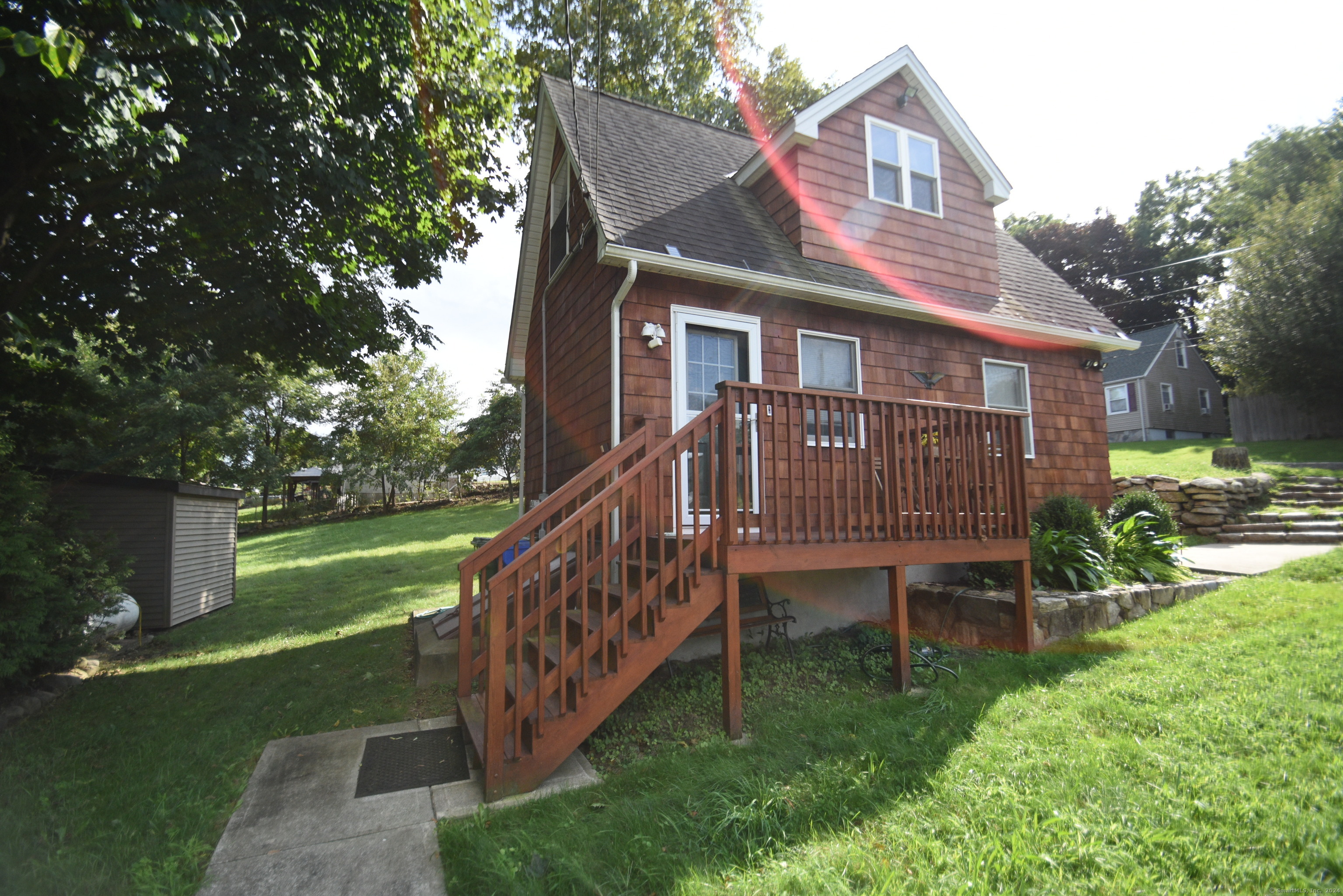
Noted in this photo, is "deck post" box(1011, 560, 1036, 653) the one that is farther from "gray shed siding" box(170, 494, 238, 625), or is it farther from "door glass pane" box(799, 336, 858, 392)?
"gray shed siding" box(170, 494, 238, 625)

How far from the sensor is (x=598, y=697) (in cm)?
332

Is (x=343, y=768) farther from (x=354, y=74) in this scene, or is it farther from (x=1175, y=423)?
(x=1175, y=423)

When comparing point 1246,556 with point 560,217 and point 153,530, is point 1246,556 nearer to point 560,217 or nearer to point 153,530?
point 560,217

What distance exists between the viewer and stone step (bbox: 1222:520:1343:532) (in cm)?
901

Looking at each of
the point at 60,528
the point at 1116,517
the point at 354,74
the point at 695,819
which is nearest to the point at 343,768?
the point at 695,819

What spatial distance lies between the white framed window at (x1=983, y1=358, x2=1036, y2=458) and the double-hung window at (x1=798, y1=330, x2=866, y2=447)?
2.14 metres

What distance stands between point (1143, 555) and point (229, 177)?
377 inches

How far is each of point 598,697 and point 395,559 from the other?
466 inches

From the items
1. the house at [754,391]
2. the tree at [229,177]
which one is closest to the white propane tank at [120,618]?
the tree at [229,177]

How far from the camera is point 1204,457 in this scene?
16688 millimetres

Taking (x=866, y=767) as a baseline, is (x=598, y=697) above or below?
above

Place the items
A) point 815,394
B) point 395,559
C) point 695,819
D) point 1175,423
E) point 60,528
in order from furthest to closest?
point 1175,423, point 395,559, point 60,528, point 815,394, point 695,819

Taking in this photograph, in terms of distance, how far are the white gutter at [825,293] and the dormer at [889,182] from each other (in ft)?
2.30

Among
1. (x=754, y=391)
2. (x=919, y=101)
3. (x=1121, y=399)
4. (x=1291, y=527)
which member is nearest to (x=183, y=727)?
(x=754, y=391)
